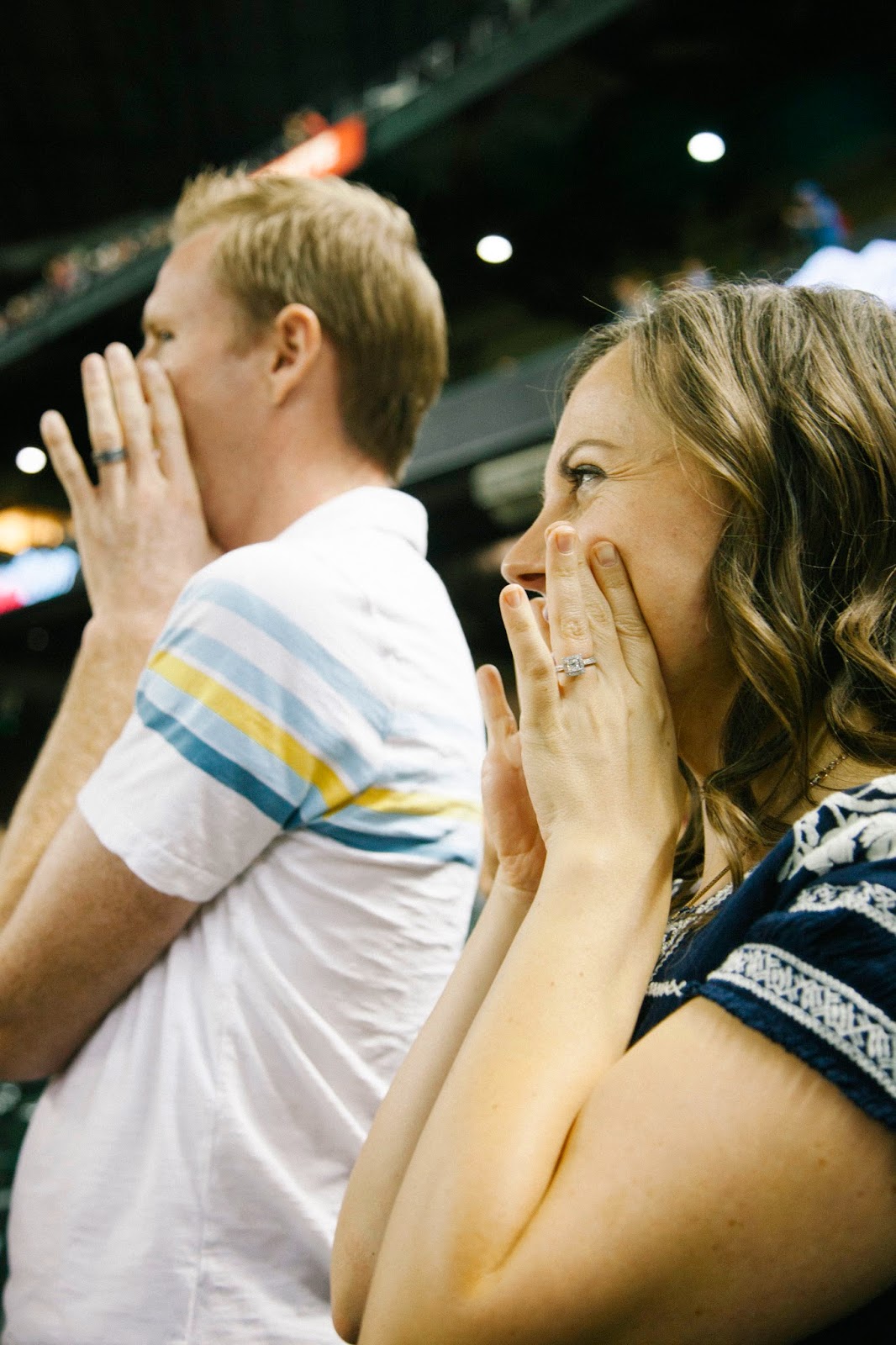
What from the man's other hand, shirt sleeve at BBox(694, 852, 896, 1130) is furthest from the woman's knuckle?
the man's other hand

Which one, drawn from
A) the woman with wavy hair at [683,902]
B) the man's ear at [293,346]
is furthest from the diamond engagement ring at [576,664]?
the man's ear at [293,346]

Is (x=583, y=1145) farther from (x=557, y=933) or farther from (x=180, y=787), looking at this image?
(x=180, y=787)

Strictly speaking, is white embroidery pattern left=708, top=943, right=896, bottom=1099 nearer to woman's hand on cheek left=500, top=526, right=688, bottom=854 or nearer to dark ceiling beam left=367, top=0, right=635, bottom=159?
woman's hand on cheek left=500, top=526, right=688, bottom=854

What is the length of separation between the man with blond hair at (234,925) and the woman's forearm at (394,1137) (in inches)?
4.2

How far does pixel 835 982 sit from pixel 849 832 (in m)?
0.11

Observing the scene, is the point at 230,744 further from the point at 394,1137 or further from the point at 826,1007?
the point at 826,1007

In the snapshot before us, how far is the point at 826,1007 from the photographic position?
0.60 m

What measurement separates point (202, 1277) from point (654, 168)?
9.21m

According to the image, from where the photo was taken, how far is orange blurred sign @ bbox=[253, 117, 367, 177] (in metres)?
Result: 8.45

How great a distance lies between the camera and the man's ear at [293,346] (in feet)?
4.50

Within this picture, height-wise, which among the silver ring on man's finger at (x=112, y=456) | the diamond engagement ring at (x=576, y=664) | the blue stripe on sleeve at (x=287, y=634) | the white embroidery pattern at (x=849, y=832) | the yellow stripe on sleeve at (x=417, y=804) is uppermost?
the silver ring on man's finger at (x=112, y=456)

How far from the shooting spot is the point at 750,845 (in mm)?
854

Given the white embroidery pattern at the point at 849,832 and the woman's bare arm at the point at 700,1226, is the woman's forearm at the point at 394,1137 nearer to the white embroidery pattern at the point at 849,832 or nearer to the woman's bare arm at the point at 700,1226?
the woman's bare arm at the point at 700,1226

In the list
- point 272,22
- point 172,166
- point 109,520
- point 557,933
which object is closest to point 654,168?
point 272,22
